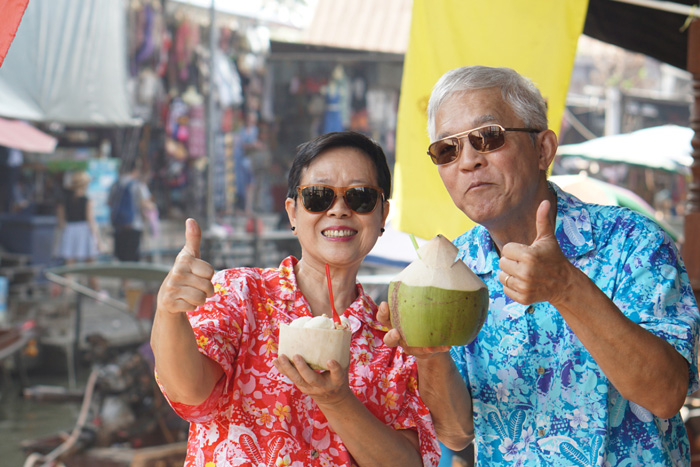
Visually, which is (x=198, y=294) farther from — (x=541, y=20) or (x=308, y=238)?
(x=541, y=20)

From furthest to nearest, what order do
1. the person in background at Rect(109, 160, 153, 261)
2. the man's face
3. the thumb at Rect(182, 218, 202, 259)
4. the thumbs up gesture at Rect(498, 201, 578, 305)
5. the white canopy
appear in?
the person in background at Rect(109, 160, 153, 261)
the white canopy
the man's face
the thumb at Rect(182, 218, 202, 259)
the thumbs up gesture at Rect(498, 201, 578, 305)

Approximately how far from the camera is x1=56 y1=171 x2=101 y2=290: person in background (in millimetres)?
9938

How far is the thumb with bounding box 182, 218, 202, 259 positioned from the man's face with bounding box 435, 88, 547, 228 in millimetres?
693

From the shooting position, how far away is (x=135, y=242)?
10.2m

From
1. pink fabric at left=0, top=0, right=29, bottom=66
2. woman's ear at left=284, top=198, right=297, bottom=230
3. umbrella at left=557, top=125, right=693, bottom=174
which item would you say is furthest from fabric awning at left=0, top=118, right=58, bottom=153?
woman's ear at left=284, top=198, right=297, bottom=230

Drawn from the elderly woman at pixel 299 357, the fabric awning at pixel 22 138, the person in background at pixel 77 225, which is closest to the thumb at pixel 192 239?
the elderly woman at pixel 299 357

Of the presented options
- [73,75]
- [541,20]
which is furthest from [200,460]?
[73,75]

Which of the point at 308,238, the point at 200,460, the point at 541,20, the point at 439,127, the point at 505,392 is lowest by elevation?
the point at 200,460

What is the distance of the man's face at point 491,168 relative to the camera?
69.9 inches

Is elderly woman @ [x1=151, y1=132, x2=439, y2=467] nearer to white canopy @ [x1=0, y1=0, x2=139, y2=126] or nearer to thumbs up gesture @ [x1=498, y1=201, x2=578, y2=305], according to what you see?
thumbs up gesture @ [x1=498, y1=201, x2=578, y2=305]

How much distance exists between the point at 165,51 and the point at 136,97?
96 cm

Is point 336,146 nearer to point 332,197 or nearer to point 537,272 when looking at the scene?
point 332,197

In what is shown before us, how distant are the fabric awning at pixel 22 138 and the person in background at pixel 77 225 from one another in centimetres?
153

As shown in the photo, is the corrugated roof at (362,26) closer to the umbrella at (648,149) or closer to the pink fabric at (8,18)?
the umbrella at (648,149)
